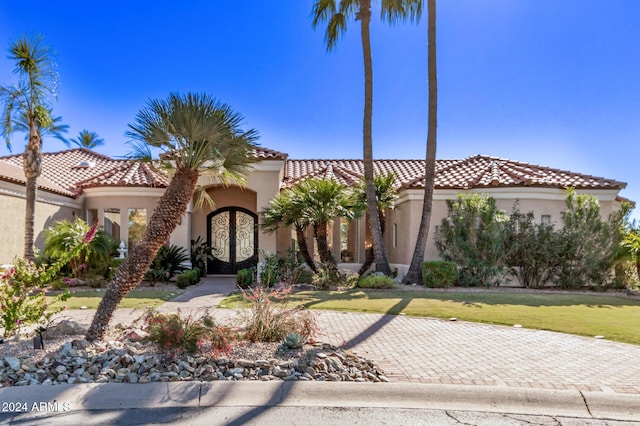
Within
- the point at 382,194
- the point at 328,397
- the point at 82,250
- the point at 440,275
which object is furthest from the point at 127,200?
the point at 328,397

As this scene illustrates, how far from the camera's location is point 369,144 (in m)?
16.3

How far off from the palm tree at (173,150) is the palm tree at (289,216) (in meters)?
8.41

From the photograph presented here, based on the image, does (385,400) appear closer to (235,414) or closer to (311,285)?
(235,414)

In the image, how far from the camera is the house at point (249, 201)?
16.1 m

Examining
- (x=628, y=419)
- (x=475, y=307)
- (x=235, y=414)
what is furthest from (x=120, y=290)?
(x=475, y=307)

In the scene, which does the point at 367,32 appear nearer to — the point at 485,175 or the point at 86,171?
the point at 485,175

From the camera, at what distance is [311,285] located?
14.4 metres

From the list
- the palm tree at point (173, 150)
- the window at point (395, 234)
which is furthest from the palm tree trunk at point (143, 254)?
the window at point (395, 234)

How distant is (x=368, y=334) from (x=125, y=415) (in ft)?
14.6

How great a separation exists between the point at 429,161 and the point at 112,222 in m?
14.0

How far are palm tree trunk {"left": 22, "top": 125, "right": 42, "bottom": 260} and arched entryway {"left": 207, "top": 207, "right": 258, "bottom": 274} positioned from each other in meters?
7.17

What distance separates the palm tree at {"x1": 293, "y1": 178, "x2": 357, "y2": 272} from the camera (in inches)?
583

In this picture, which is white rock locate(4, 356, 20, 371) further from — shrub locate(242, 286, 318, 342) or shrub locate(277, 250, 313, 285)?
shrub locate(277, 250, 313, 285)

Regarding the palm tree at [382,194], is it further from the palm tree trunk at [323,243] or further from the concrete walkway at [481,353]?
the concrete walkway at [481,353]
